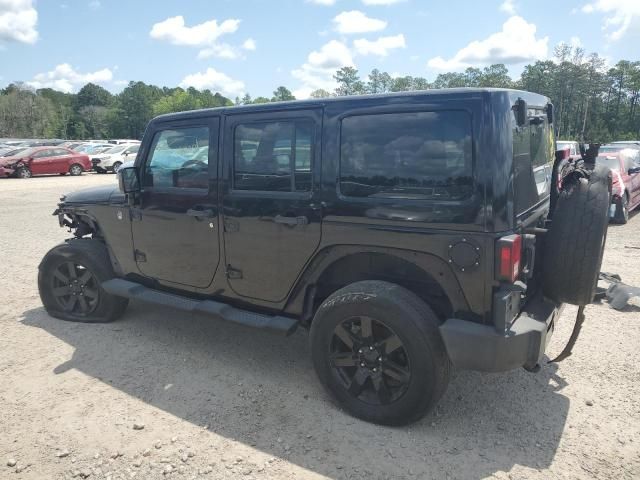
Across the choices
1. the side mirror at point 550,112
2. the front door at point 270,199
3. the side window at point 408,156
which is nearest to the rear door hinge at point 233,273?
the front door at point 270,199

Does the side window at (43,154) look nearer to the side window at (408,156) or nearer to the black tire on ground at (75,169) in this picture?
the black tire on ground at (75,169)

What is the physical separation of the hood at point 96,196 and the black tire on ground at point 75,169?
2172 cm

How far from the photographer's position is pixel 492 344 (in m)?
2.70

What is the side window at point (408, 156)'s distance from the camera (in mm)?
2777

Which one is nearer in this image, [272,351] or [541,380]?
[541,380]

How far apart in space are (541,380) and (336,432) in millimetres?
1690

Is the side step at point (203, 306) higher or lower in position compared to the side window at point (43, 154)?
lower

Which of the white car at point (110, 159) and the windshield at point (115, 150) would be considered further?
the windshield at point (115, 150)

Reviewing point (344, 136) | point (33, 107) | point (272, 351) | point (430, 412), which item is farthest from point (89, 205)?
point (33, 107)

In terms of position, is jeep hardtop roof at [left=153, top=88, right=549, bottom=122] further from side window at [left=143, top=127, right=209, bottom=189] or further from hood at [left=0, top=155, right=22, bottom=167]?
hood at [left=0, top=155, right=22, bottom=167]

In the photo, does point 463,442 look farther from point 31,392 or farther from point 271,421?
point 31,392

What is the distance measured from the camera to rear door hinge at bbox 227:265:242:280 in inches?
148

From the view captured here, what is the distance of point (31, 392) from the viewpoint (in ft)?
11.7

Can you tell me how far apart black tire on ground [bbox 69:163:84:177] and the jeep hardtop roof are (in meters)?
22.7
